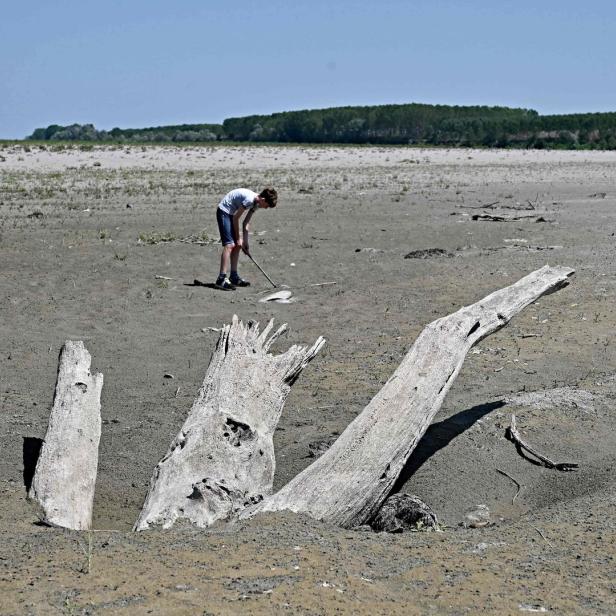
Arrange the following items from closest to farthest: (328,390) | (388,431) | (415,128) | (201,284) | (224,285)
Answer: (388,431), (328,390), (224,285), (201,284), (415,128)

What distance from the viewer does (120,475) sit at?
20.2 ft

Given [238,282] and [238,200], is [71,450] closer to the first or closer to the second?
[238,200]

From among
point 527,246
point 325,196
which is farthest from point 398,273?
point 325,196

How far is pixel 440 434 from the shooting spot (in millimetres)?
6465

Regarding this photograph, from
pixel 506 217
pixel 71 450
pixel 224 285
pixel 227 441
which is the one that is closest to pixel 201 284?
pixel 224 285

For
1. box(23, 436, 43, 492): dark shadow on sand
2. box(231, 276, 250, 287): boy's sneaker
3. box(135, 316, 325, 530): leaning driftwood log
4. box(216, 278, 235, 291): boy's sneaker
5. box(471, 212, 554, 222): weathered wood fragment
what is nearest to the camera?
box(135, 316, 325, 530): leaning driftwood log

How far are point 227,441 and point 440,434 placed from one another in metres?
1.63

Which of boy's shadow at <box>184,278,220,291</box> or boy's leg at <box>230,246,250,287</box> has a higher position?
boy's leg at <box>230,246,250,287</box>

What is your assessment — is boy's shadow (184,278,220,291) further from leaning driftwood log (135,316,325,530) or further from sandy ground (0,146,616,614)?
leaning driftwood log (135,316,325,530)

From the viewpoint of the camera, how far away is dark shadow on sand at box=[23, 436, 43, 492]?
19.4 feet

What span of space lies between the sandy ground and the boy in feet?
1.55

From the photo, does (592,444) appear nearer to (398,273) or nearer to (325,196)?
(398,273)

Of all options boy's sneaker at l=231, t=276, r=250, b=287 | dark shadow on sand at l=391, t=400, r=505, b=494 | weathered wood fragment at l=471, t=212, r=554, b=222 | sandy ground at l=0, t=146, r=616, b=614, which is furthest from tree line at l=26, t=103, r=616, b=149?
dark shadow on sand at l=391, t=400, r=505, b=494

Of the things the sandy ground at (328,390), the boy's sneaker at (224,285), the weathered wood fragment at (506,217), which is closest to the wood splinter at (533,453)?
the sandy ground at (328,390)
